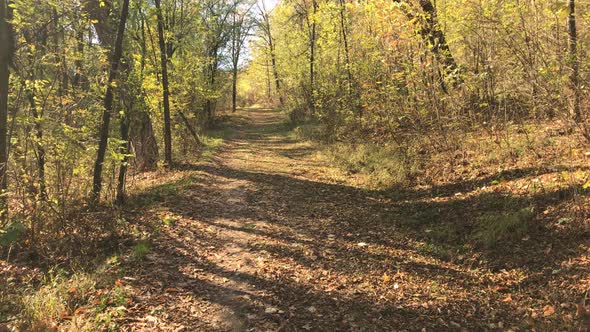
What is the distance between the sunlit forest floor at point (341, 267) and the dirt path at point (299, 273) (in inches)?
0.8

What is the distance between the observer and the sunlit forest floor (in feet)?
14.1

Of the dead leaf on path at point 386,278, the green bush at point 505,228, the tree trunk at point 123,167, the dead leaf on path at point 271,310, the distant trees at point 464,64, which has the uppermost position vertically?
the distant trees at point 464,64

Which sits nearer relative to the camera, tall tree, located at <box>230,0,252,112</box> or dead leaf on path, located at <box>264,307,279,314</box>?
dead leaf on path, located at <box>264,307,279,314</box>

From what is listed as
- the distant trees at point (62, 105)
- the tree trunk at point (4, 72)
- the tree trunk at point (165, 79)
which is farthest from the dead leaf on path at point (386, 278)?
the tree trunk at point (165, 79)

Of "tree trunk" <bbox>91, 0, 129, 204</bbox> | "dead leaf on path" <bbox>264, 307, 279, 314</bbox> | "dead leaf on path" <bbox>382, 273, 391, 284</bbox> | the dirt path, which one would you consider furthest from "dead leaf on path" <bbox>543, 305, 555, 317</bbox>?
"tree trunk" <bbox>91, 0, 129, 204</bbox>

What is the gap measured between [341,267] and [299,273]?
26.0 inches

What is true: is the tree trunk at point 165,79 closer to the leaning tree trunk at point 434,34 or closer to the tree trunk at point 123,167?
the tree trunk at point 123,167

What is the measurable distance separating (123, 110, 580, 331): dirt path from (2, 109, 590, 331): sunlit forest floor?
0.02 m

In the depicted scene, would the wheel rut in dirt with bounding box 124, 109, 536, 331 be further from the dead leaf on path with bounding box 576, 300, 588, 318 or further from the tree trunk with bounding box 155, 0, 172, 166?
the tree trunk with bounding box 155, 0, 172, 166

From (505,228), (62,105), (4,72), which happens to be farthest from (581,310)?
(62,105)

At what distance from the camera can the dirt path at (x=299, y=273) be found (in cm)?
432

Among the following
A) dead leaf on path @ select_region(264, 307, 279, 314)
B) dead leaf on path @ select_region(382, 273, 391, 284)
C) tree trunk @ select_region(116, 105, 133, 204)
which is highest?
tree trunk @ select_region(116, 105, 133, 204)

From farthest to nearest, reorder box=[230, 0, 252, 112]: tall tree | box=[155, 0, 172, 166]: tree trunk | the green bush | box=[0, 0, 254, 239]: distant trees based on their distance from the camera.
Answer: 1. box=[230, 0, 252, 112]: tall tree
2. box=[155, 0, 172, 166]: tree trunk
3. box=[0, 0, 254, 239]: distant trees
4. the green bush

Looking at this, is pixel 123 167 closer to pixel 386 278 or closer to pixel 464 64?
pixel 386 278
